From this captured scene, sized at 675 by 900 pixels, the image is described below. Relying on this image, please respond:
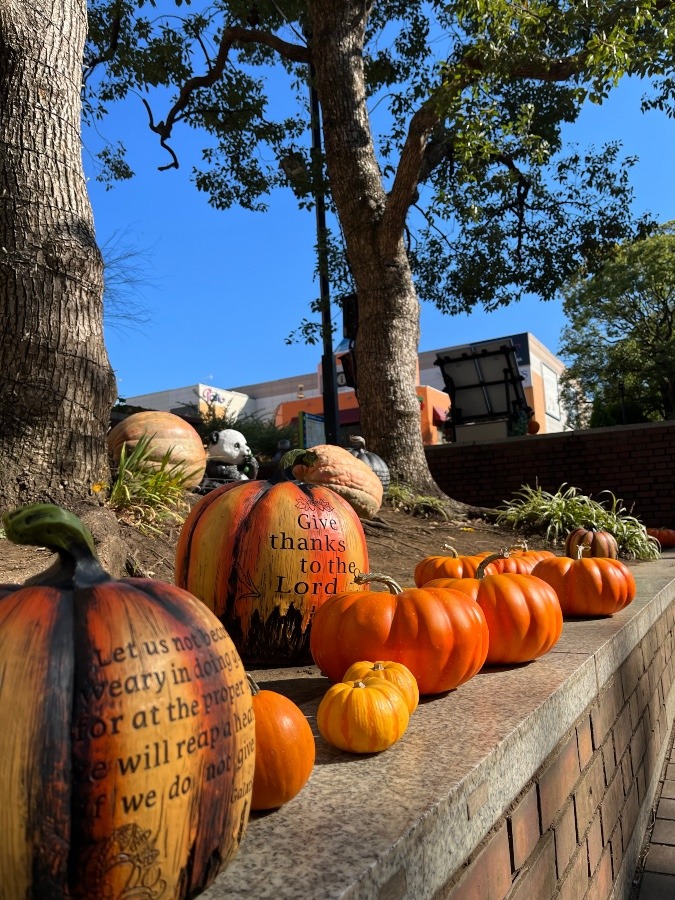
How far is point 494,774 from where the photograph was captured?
1.38 meters

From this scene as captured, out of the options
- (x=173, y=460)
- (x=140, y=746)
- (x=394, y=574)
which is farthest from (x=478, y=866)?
(x=173, y=460)

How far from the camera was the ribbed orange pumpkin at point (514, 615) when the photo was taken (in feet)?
7.34

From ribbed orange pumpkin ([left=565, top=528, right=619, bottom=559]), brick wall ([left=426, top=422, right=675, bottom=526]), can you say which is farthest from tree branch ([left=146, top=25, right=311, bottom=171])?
ribbed orange pumpkin ([left=565, top=528, right=619, bottom=559])

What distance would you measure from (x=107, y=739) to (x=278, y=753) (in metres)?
0.43

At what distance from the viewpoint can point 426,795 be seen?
122 cm

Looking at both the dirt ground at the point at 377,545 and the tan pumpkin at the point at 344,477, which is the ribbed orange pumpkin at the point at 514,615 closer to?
the dirt ground at the point at 377,545

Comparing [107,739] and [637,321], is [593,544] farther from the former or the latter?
[637,321]

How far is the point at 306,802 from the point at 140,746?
1.61ft

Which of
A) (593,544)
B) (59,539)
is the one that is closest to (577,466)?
(593,544)

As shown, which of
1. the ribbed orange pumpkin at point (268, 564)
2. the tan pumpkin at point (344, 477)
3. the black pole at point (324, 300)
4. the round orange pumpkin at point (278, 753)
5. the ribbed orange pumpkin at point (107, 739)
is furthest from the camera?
the black pole at point (324, 300)

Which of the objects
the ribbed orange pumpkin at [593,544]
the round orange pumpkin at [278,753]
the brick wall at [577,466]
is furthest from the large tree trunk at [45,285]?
the brick wall at [577,466]

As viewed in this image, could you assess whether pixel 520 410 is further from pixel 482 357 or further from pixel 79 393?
pixel 79 393

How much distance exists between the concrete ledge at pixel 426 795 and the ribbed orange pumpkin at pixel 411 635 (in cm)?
9

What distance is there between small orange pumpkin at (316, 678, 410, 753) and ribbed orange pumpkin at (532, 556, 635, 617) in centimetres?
189
